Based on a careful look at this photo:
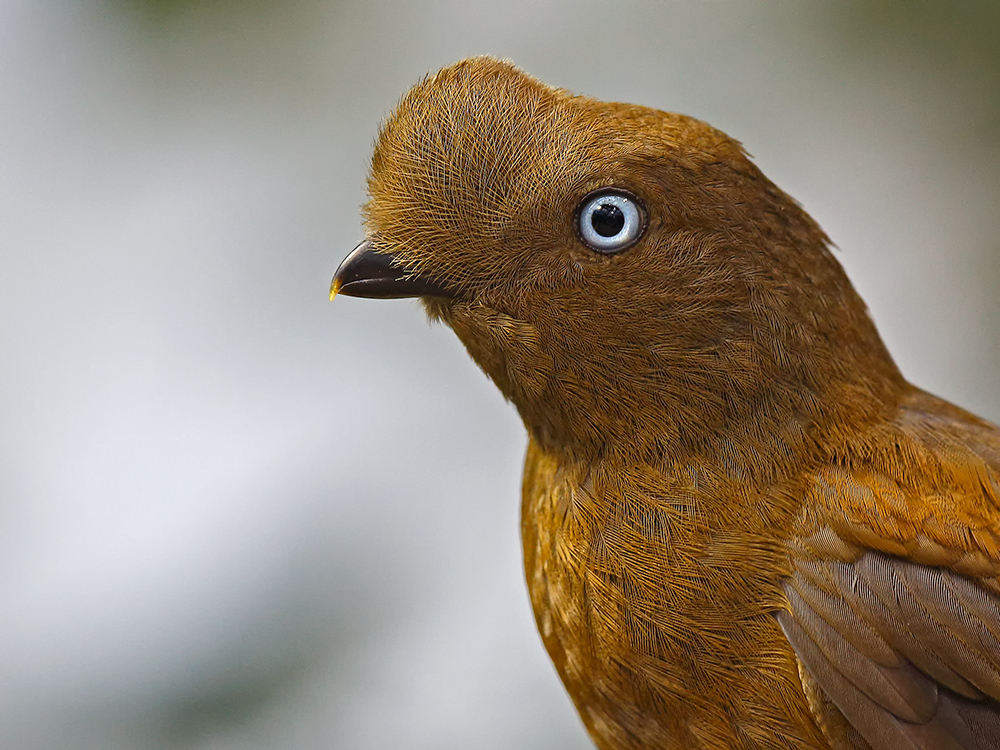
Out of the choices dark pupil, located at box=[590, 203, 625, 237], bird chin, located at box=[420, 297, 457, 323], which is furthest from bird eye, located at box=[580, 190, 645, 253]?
bird chin, located at box=[420, 297, 457, 323]

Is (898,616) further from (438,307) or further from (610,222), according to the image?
(438,307)

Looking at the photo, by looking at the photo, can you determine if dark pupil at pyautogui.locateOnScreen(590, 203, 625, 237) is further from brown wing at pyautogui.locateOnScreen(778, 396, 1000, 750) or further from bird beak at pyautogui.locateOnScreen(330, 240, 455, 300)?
brown wing at pyautogui.locateOnScreen(778, 396, 1000, 750)

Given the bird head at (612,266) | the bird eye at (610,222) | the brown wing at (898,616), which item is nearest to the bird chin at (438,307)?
the bird head at (612,266)

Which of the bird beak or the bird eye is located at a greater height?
the bird eye

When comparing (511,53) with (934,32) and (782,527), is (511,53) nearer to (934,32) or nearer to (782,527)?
(934,32)

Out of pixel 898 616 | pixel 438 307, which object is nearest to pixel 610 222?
pixel 438 307

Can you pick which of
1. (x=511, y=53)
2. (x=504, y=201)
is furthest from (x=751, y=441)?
(x=511, y=53)

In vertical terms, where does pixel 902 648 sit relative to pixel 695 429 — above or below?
below
